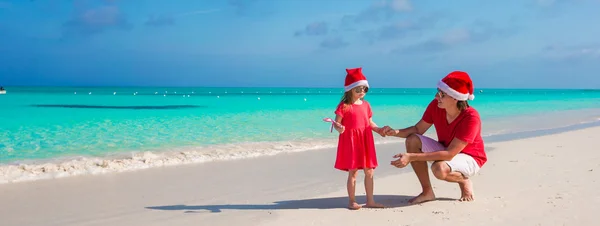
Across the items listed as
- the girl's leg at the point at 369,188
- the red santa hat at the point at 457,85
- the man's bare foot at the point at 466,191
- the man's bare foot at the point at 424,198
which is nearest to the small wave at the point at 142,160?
the girl's leg at the point at 369,188

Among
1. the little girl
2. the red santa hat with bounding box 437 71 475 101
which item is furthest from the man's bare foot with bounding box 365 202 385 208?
the red santa hat with bounding box 437 71 475 101

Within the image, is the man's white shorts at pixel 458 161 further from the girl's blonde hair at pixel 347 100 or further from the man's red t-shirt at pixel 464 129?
the girl's blonde hair at pixel 347 100

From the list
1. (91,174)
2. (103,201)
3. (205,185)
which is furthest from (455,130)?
(91,174)

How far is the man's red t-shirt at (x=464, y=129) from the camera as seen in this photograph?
432cm

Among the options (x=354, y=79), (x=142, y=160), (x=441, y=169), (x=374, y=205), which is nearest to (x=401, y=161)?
(x=441, y=169)

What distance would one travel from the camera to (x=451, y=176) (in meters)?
4.46

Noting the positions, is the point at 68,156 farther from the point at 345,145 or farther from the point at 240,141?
the point at 345,145

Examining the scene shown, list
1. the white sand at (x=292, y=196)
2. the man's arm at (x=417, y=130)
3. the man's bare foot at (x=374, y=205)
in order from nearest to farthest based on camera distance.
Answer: the white sand at (x=292, y=196), the man's bare foot at (x=374, y=205), the man's arm at (x=417, y=130)

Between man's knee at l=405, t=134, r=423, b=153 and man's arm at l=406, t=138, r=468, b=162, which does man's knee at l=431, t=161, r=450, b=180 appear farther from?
man's knee at l=405, t=134, r=423, b=153

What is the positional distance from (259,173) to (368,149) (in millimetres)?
2512

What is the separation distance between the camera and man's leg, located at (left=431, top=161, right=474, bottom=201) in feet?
14.3

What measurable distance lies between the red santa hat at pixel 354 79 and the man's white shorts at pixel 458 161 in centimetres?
67

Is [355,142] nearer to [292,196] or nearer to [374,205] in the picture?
[374,205]

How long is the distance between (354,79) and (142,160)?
445 cm
